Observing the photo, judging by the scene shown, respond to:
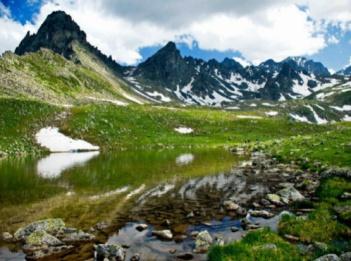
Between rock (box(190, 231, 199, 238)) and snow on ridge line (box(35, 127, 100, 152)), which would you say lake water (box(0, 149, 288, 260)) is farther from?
snow on ridge line (box(35, 127, 100, 152))

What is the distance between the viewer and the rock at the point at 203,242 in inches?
891

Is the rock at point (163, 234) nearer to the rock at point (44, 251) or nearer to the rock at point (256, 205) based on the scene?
the rock at point (44, 251)

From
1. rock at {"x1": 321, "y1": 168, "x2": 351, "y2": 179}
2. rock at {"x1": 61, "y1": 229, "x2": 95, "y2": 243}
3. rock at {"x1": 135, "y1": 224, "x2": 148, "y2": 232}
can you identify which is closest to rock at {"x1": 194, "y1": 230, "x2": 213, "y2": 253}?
rock at {"x1": 135, "y1": 224, "x2": 148, "y2": 232}

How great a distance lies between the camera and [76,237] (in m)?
25.2

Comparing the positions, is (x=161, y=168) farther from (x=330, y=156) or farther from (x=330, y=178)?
(x=330, y=178)

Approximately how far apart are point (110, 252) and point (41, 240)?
5.28 meters

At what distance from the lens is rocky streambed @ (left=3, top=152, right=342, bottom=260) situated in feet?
74.1

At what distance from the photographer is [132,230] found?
89.1 ft

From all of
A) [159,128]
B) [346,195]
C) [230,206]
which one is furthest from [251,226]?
[159,128]

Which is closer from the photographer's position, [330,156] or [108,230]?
[108,230]

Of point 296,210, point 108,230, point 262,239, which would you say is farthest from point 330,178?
point 108,230

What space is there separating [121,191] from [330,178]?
20.2 m

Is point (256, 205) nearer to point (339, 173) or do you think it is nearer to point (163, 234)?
point (339, 173)

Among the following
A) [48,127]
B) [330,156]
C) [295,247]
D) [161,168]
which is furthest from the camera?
[48,127]
